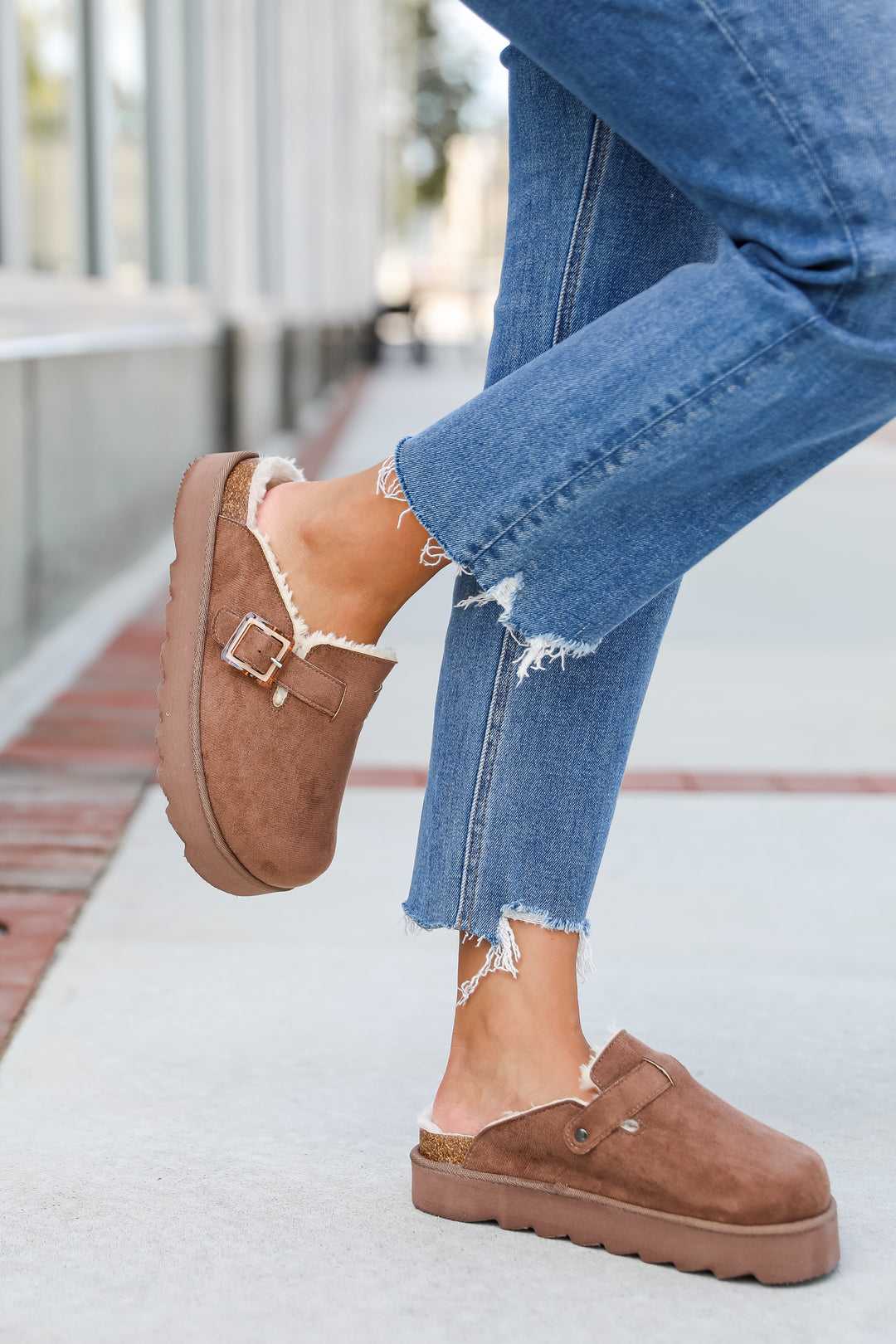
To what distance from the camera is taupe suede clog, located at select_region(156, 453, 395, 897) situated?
1.14m

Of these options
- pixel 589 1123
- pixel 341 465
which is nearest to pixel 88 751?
pixel 589 1123

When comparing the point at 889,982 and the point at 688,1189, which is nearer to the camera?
the point at 688,1189

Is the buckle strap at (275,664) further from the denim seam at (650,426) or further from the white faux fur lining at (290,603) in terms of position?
the denim seam at (650,426)

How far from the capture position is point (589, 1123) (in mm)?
1158

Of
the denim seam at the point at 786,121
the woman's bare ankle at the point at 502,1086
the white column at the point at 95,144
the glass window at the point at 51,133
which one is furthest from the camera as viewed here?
the white column at the point at 95,144

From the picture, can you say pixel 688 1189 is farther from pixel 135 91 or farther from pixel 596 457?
pixel 135 91

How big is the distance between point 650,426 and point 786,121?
0.20m

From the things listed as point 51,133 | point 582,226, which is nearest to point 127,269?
point 51,133

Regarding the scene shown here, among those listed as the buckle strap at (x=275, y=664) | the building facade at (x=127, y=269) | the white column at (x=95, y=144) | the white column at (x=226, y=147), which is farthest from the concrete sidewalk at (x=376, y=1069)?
the white column at (x=226, y=147)

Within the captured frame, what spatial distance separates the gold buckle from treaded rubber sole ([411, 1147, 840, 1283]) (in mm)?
410

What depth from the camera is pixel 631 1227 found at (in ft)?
3.75

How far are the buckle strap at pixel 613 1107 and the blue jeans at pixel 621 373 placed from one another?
128mm

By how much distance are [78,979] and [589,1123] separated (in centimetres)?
72

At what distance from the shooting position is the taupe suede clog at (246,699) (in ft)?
3.75
